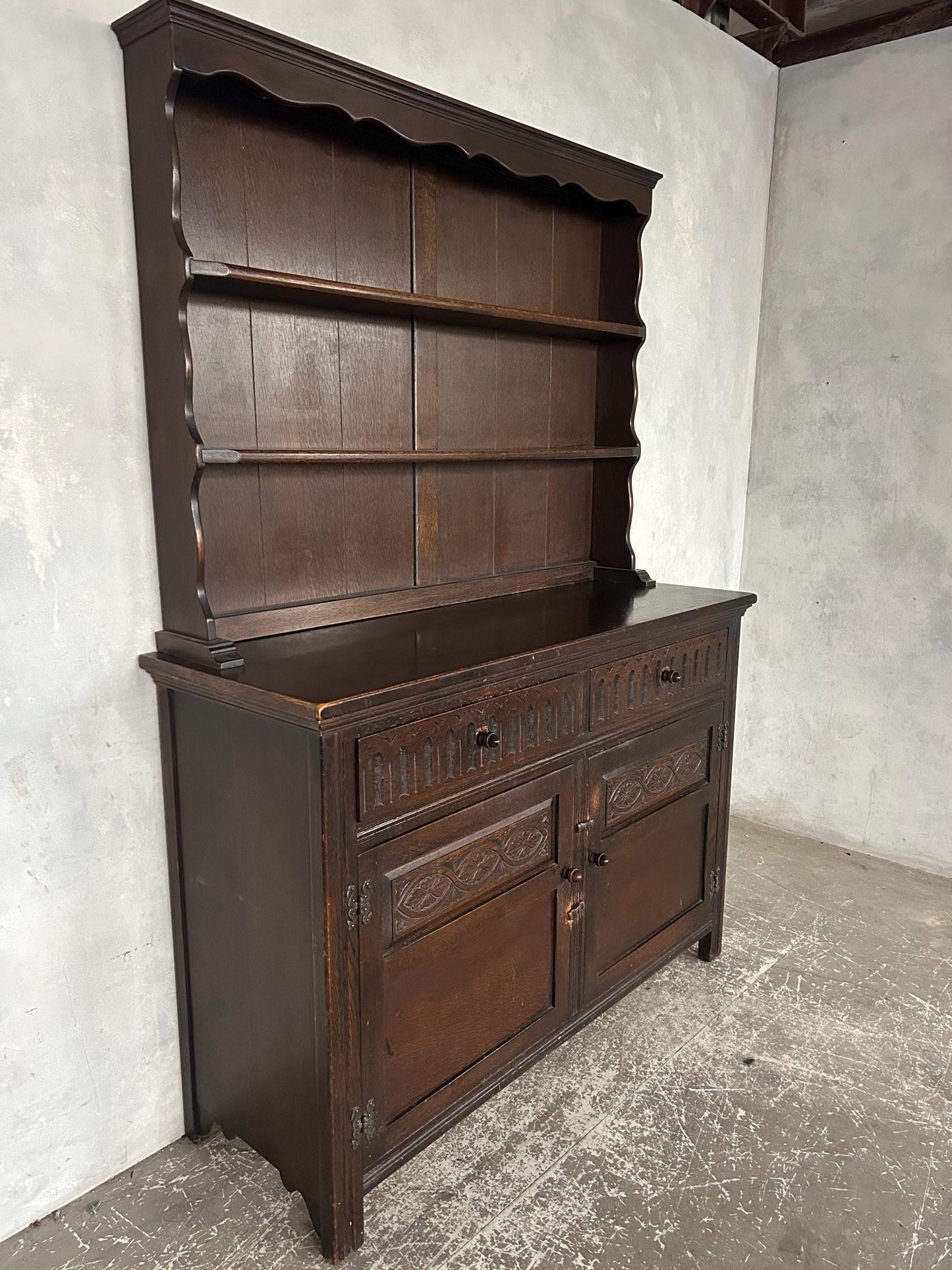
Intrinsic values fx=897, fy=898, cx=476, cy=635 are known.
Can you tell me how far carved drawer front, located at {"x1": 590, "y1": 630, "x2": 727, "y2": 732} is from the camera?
7.03 ft

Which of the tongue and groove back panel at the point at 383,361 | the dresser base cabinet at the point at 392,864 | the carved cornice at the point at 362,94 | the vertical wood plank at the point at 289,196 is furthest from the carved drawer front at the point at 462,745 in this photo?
the carved cornice at the point at 362,94

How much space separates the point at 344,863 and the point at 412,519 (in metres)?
1.01

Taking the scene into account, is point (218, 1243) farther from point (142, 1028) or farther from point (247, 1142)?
point (142, 1028)

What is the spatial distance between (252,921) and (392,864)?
1.03 ft

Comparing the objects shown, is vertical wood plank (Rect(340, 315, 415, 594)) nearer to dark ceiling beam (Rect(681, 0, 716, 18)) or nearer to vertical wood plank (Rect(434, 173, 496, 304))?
vertical wood plank (Rect(434, 173, 496, 304))

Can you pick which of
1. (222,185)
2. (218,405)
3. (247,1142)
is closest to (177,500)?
(218,405)

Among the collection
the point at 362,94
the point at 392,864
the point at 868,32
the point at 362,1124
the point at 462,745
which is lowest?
the point at 362,1124

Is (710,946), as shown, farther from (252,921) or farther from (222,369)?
(222,369)

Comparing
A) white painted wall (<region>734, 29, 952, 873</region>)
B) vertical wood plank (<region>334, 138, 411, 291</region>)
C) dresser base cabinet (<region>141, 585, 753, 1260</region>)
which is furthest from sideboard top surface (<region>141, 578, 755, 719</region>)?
white painted wall (<region>734, 29, 952, 873</region>)

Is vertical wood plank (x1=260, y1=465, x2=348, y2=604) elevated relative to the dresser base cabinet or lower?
elevated

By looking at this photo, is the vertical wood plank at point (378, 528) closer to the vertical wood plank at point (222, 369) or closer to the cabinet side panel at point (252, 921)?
the vertical wood plank at point (222, 369)

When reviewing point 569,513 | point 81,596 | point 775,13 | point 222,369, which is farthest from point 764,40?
point 81,596

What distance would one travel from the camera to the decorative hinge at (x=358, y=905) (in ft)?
5.31

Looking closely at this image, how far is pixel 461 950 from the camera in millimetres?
1882
